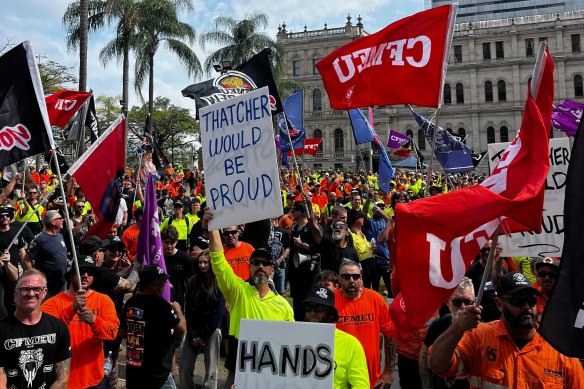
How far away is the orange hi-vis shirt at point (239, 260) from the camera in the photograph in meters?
5.82

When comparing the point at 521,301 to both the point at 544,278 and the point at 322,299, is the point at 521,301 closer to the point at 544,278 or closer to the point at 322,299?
the point at 322,299

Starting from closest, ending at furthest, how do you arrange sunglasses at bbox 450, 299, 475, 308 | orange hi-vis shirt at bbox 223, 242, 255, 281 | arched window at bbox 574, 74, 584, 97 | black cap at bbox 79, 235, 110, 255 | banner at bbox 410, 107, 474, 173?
sunglasses at bbox 450, 299, 475, 308 → black cap at bbox 79, 235, 110, 255 → orange hi-vis shirt at bbox 223, 242, 255, 281 → banner at bbox 410, 107, 474, 173 → arched window at bbox 574, 74, 584, 97

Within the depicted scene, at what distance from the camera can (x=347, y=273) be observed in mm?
4512

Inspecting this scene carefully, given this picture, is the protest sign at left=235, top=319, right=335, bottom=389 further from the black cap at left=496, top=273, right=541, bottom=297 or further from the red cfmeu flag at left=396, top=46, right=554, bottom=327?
the black cap at left=496, top=273, right=541, bottom=297

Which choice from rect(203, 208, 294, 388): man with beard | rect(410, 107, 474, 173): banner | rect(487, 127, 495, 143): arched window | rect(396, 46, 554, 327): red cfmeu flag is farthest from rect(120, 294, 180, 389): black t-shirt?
rect(487, 127, 495, 143): arched window

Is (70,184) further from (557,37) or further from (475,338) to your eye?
(557,37)

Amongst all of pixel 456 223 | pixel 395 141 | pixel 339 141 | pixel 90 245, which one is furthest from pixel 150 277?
pixel 339 141

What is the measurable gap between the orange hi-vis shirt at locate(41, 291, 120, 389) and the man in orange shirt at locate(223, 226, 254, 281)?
1.72 meters

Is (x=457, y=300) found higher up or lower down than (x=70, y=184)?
lower down

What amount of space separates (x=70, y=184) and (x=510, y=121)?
183ft

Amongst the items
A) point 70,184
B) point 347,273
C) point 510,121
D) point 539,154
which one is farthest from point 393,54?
point 510,121

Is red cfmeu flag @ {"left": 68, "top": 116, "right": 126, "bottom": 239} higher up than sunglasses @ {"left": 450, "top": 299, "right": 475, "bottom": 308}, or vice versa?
red cfmeu flag @ {"left": 68, "top": 116, "right": 126, "bottom": 239}

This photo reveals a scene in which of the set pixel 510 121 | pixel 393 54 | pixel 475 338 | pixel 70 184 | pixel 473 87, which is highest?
pixel 473 87

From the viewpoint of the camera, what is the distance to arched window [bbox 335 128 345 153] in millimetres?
62875
